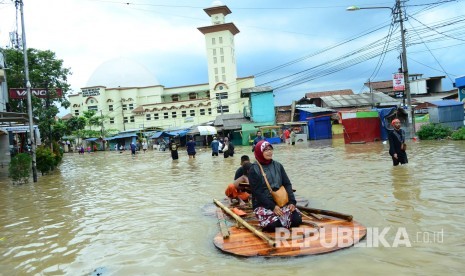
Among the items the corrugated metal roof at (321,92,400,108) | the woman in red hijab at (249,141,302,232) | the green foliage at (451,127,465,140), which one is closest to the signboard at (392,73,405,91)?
the green foliage at (451,127,465,140)

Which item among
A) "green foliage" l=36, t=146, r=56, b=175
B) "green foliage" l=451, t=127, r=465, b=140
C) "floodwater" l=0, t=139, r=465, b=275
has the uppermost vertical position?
"green foliage" l=36, t=146, r=56, b=175

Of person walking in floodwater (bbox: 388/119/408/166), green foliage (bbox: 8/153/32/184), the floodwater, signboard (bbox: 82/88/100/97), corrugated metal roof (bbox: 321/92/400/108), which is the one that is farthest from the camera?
signboard (bbox: 82/88/100/97)

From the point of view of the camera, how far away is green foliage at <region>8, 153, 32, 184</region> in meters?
15.7

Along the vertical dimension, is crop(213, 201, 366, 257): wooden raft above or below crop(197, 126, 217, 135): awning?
below

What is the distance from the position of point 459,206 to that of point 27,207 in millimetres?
10225

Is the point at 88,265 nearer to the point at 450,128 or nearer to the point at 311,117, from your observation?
the point at 450,128

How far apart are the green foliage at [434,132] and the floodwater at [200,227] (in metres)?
12.5

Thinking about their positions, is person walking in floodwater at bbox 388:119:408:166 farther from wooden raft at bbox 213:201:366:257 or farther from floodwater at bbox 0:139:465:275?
wooden raft at bbox 213:201:366:257

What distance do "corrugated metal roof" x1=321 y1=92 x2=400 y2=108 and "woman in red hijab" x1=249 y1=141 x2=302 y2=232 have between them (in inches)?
1458

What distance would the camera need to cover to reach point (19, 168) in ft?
51.9

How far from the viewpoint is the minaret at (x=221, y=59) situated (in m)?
66.4

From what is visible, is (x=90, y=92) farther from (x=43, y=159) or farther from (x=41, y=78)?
(x=43, y=159)

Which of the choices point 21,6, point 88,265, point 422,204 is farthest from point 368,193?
point 21,6

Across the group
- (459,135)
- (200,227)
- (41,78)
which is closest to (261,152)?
(200,227)
